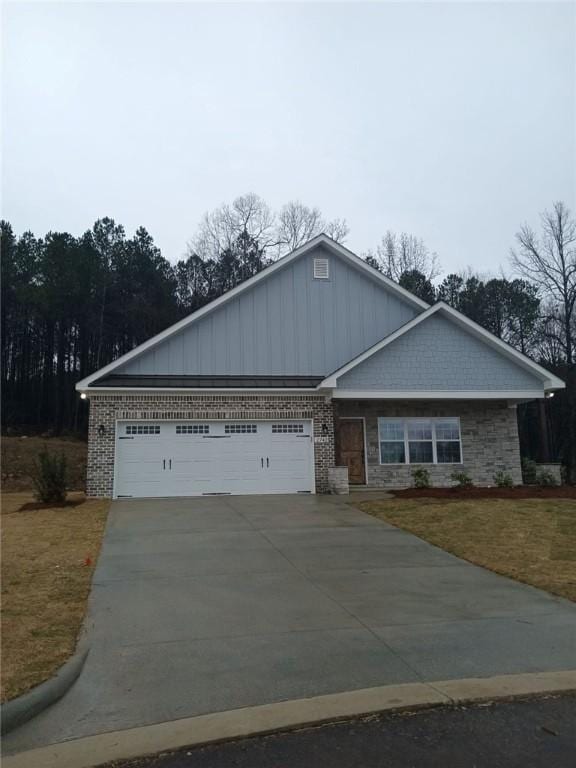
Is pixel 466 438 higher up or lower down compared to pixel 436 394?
lower down

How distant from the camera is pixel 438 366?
17578 mm

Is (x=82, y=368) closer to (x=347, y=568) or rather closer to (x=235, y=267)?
(x=235, y=267)

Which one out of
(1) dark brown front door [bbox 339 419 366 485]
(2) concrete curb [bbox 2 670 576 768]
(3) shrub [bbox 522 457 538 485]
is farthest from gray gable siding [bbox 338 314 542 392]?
(2) concrete curb [bbox 2 670 576 768]

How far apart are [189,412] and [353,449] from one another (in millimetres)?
5151

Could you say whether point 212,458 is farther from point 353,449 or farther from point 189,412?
point 353,449

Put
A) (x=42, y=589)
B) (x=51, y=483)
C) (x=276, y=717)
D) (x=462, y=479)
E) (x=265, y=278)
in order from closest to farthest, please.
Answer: (x=276, y=717)
(x=42, y=589)
(x=51, y=483)
(x=462, y=479)
(x=265, y=278)

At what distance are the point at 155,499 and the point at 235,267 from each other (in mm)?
23204

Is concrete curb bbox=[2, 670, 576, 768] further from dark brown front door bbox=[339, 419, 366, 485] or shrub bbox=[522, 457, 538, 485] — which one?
shrub bbox=[522, 457, 538, 485]

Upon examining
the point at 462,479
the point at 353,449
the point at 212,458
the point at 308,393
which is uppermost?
the point at 308,393

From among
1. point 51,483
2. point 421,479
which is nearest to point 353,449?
point 421,479

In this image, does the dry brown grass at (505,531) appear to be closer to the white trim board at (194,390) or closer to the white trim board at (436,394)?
the white trim board at (436,394)

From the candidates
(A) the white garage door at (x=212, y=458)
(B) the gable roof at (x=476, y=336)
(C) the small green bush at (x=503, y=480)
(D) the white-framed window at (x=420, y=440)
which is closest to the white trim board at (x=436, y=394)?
(B) the gable roof at (x=476, y=336)

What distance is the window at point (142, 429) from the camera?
16859 millimetres

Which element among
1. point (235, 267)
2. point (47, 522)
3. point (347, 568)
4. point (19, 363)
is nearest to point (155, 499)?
point (47, 522)
